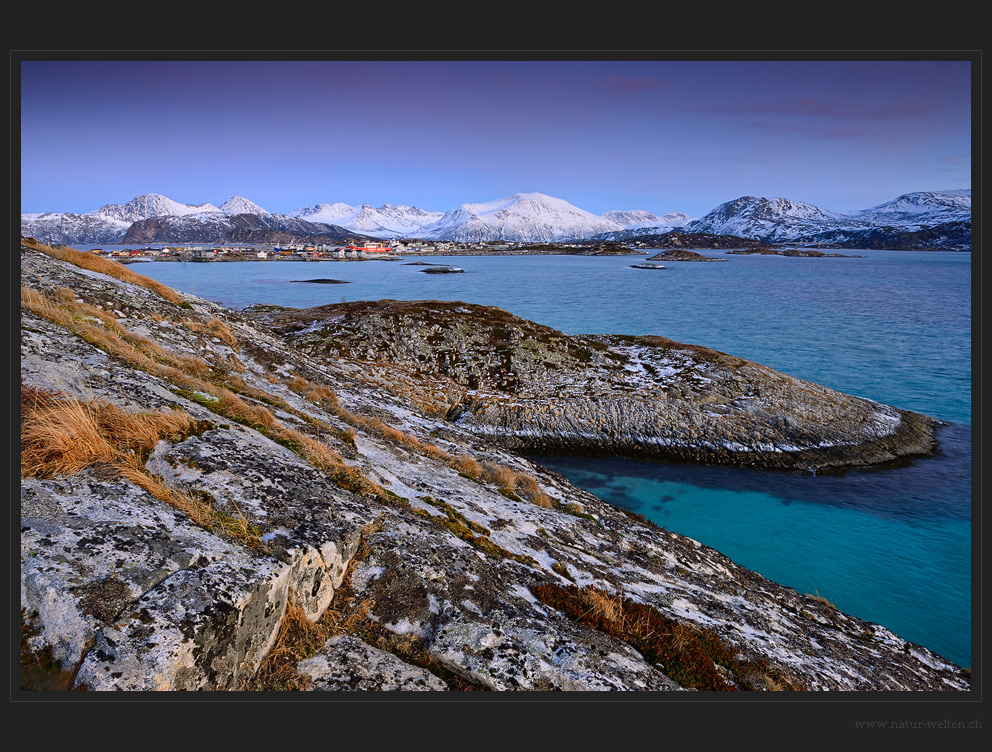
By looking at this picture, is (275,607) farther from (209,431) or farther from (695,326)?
(695,326)

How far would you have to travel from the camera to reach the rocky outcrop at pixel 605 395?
27.2m

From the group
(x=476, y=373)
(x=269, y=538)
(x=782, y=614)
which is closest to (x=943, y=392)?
(x=476, y=373)

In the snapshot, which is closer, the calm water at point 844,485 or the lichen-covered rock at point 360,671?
the lichen-covered rock at point 360,671

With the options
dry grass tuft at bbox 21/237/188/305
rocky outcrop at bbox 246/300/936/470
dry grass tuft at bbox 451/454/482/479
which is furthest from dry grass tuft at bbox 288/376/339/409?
rocky outcrop at bbox 246/300/936/470

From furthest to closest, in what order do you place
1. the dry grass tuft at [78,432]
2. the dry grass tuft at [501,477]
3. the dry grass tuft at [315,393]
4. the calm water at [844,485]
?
1. the calm water at [844,485]
2. the dry grass tuft at [315,393]
3. the dry grass tuft at [501,477]
4. the dry grass tuft at [78,432]

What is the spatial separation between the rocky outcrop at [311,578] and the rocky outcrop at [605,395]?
634 inches

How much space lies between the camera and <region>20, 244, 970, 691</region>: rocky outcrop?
13.1 feet

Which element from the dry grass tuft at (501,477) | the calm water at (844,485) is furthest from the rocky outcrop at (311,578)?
the calm water at (844,485)

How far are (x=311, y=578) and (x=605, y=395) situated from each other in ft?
87.1

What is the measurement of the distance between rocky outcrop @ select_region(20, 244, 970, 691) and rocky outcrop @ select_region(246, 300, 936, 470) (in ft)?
52.8

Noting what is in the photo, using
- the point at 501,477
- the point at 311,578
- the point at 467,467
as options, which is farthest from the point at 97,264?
the point at 311,578

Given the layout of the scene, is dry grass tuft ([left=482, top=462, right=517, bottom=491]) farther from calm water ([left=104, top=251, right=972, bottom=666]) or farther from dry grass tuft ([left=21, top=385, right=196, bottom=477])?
calm water ([left=104, top=251, right=972, bottom=666])

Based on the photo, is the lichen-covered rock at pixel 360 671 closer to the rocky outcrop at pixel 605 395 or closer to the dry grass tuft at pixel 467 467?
the dry grass tuft at pixel 467 467

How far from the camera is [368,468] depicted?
10359 mm
